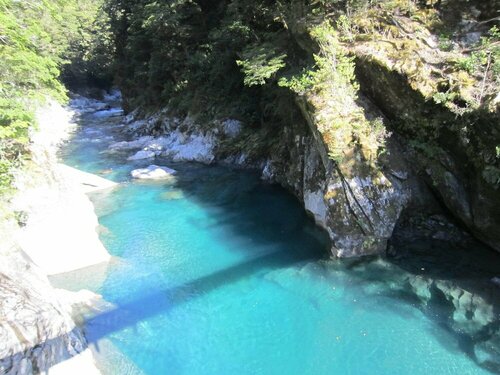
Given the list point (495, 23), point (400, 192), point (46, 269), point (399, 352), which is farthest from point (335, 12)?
point (46, 269)

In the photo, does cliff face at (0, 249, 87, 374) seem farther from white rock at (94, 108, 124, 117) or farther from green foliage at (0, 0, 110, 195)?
white rock at (94, 108, 124, 117)

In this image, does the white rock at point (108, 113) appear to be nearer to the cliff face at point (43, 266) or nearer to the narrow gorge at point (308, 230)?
the cliff face at point (43, 266)

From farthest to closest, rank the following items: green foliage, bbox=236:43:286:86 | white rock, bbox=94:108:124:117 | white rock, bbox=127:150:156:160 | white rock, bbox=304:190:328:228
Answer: white rock, bbox=94:108:124:117 < white rock, bbox=127:150:156:160 < green foliage, bbox=236:43:286:86 < white rock, bbox=304:190:328:228

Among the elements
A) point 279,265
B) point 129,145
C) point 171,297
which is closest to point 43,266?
point 171,297

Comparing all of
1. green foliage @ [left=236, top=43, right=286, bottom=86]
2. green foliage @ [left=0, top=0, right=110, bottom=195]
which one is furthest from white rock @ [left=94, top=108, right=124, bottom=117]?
green foliage @ [left=0, top=0, right=110, bottom=195]

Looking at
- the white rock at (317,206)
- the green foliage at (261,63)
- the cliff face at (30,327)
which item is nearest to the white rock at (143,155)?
the green foliage at (261,63)

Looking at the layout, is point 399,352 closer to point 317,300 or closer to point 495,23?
point 317,300
